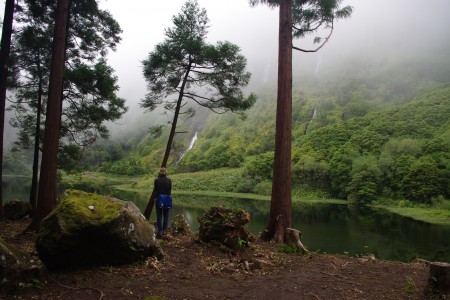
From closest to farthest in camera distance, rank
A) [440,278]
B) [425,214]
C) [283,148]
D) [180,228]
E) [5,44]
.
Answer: [440,278], [283,148], [180,228], [5,44], [425,214]

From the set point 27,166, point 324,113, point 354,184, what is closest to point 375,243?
point 354,184

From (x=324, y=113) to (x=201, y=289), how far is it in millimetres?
131737

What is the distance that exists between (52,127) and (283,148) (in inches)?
255

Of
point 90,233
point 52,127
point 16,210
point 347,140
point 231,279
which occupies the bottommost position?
point 16,210

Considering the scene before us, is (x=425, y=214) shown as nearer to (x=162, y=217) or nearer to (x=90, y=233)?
(x=162, y=217)

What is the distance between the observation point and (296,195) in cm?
6406

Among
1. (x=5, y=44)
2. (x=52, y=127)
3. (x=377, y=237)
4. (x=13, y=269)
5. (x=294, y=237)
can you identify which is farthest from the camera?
(x=377, y=237)

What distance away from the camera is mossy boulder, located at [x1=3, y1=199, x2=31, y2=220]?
14.0 meters

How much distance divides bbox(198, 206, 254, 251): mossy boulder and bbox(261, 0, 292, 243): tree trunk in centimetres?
160

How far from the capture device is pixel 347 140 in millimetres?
87250

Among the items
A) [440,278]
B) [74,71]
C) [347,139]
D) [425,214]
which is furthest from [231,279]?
[347,139]

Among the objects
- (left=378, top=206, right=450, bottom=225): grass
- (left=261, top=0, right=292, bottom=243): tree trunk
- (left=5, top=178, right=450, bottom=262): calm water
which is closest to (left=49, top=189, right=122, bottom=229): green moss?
(left=261, top=0, right=292, bottom=243): tree trunk

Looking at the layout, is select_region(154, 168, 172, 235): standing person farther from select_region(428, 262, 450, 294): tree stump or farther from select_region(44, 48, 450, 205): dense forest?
select_region(428, 262, 450, 294): tree stump

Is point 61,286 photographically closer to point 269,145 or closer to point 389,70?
point 269,145
